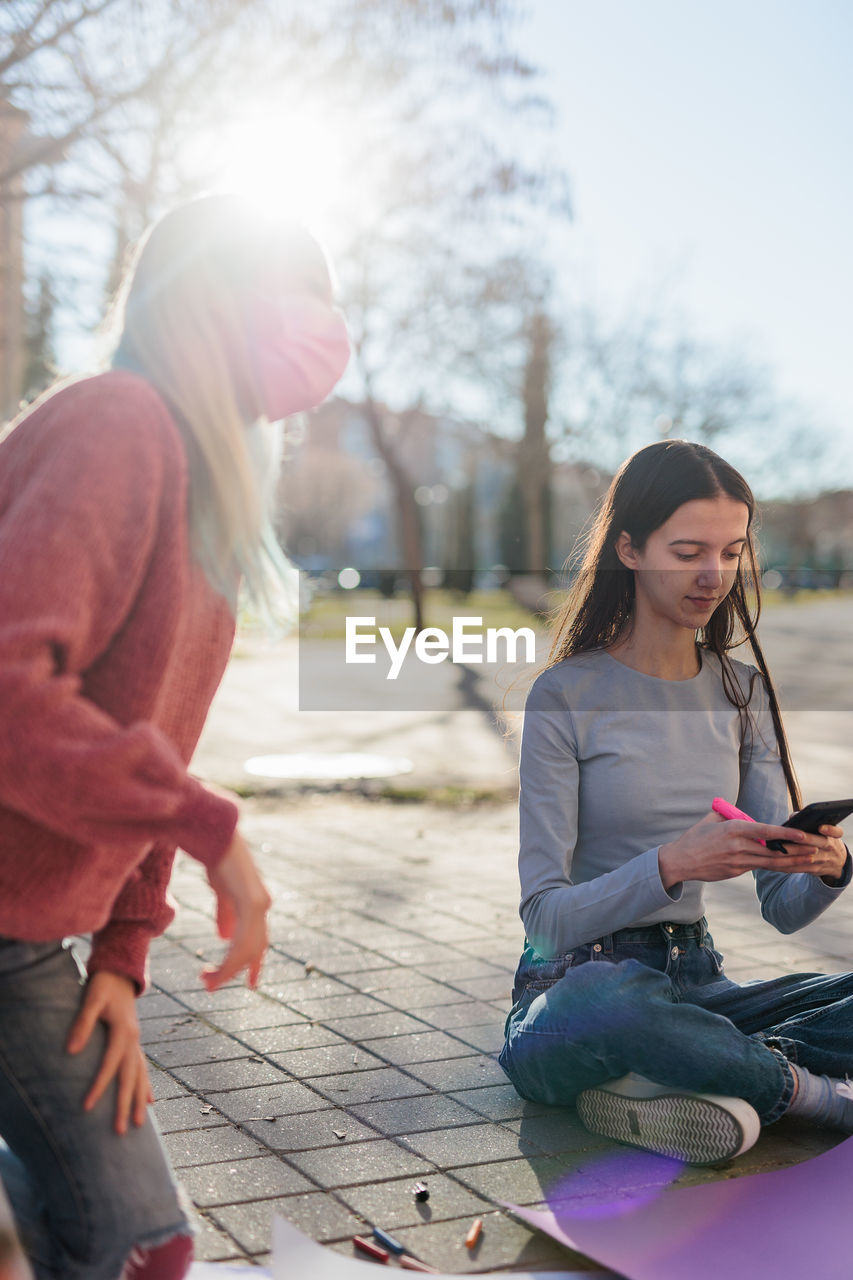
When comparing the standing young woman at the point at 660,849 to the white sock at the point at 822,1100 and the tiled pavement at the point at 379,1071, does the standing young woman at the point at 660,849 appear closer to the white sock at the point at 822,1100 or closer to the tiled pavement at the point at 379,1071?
the white sock at the point at 822,1100

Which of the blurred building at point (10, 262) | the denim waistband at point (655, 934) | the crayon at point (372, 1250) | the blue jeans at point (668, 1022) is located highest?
the blurred building at point (10, 262)

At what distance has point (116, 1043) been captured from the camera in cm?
186

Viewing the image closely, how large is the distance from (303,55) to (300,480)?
203 ft

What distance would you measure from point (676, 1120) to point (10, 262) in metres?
9.92

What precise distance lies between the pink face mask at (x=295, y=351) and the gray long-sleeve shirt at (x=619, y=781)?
1.40 meters

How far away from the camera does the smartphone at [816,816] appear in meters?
2.71

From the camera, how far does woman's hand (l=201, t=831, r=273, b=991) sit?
1728 mm

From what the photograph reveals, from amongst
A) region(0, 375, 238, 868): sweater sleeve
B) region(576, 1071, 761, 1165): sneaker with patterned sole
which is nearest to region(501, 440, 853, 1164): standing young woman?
region(576, 1071, 761, 1165): sneaker with patterned sole

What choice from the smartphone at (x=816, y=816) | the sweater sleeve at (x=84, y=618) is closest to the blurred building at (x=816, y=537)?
the smartphone at (x=816, y=816)

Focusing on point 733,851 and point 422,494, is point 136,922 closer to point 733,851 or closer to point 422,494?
point 733,851

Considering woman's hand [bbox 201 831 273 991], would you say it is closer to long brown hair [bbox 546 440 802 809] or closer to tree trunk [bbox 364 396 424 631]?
long brown hair [bbox 546 440 802 809]

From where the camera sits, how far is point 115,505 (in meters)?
1.65

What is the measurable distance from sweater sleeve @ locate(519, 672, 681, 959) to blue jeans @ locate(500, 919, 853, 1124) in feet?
0.35

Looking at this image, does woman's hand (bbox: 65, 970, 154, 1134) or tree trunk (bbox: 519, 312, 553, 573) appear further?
tree trunk (bbox: 519, 312, 553, 573)
